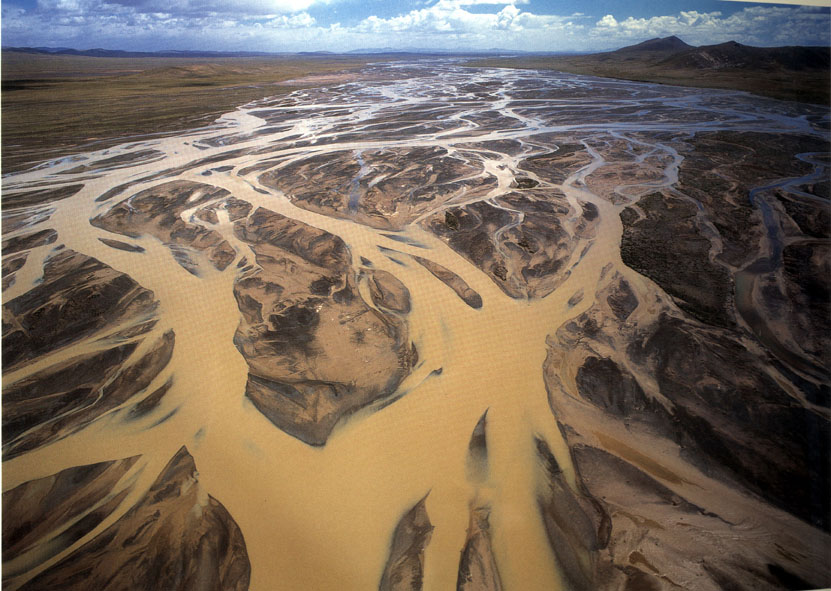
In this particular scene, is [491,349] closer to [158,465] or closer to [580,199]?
[158,465]

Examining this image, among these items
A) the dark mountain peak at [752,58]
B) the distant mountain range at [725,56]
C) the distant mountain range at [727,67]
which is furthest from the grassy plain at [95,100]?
the distant mountain range at [727,67]

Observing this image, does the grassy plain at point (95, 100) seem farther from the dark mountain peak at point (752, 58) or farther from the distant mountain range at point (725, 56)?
the distant mountain range at point (725, 56)

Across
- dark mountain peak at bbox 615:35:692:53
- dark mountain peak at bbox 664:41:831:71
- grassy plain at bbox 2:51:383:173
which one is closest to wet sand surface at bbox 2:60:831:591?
dark mountain peak at bbox 664:41:831:71

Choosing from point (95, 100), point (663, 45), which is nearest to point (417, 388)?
point (663, 45)

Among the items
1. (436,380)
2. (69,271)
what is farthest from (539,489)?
(69,271)

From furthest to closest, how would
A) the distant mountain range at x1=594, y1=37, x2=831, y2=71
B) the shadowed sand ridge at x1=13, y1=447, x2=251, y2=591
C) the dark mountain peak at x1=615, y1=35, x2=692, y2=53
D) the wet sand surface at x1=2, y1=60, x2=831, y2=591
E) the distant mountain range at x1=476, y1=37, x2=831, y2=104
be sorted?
the dark mountain peak at x1=615, y1=35, x2=692, y2=53, the distant mountain range at x1=476, y1=37, x2=831, y2=104, the distant mountain range at x1=594, y1=37, x2=831, y2=71, the wet sand surface at x1=2, y1=60, x2=831, y2=591, the shadowed sand ridge at x1=13, y1=447, x2=251, y2=591

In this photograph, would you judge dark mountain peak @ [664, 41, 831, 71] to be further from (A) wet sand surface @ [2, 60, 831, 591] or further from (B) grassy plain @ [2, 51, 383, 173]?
(B) grassy plain @ [2, 51, 383, 173]
